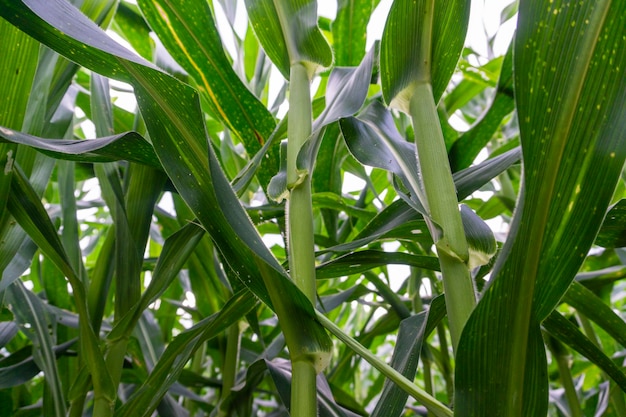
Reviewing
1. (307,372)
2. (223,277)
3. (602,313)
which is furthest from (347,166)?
(307,372)

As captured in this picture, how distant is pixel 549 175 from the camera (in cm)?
34

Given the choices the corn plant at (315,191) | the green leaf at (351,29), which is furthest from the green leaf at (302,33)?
the green leaf at (351,29)

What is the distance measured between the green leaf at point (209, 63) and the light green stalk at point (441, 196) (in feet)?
0.85

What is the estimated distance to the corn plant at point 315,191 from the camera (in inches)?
13.4

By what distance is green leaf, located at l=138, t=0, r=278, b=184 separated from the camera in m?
0.63

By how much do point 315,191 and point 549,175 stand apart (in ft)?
1.75

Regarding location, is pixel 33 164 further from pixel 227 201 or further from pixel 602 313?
pixel 602 313

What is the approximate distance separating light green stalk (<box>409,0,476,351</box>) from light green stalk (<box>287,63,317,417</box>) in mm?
105

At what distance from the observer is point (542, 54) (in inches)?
13.1

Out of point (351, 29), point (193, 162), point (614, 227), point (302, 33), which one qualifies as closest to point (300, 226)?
point (193, 162)

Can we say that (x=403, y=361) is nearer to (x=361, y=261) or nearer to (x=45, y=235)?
(x=361, y=261)

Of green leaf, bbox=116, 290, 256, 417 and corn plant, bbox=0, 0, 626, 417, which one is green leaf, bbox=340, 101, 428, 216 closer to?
corn plant, bbox=0, 0, 626, 417

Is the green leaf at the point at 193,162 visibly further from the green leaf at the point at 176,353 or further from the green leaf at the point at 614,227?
the green leaf at the point at 614,227

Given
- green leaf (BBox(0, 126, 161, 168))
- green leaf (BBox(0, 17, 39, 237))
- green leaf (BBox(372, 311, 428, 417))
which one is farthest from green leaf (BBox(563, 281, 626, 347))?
green leaf (BBox(0, 17, 39, 237))
